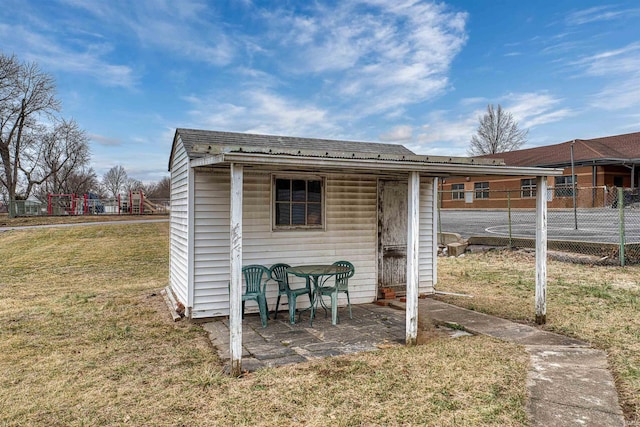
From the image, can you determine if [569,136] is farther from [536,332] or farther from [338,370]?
[338,370]

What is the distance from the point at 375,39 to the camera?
11.8 metres

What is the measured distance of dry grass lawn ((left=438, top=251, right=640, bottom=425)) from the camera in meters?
4.09

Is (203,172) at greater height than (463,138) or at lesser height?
lesser

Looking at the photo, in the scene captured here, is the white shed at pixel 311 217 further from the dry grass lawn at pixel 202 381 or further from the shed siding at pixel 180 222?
the dry grass lawn at pixel 202 381

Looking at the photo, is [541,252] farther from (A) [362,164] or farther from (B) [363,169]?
(A) [362,164]

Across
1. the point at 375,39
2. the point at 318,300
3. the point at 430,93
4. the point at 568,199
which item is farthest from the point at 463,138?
the point at 318,300

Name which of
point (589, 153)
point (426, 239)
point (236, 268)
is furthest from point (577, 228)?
point (236, 268)

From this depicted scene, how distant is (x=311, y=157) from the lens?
153 inches

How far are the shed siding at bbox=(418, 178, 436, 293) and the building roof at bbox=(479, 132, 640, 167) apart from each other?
18531 millimetres

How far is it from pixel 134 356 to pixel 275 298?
7.27ft

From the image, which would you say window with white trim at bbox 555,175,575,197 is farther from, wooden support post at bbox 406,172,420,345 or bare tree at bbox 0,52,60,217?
bare tree at bbox 0,52,60,217

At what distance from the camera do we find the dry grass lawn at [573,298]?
4094mm

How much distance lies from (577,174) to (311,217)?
25.4m

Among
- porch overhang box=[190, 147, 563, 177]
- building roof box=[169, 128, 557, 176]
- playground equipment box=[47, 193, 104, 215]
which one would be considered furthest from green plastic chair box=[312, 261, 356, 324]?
playground equipment box=[47, 193, 104, 215]
